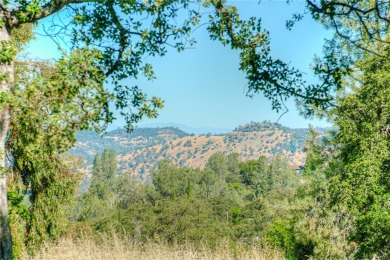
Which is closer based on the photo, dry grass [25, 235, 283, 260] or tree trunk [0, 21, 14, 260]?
tree trunk [0, 21, 14, 260]

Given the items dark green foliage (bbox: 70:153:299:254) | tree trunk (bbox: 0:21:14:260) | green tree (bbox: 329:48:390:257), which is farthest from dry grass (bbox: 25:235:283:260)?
green tree (bbox: 329:48:390:257)

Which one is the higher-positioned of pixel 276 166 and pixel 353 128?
pixel 353 128

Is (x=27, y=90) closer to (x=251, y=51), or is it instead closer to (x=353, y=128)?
(x=251, y=51)

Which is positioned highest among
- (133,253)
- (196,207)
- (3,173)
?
(3,173)

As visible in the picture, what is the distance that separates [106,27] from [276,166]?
332 feet

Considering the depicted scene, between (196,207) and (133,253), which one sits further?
(196,207)

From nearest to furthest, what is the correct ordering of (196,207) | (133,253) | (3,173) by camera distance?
(3,173)
(133,253)
(196,207)

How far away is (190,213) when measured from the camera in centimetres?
3766

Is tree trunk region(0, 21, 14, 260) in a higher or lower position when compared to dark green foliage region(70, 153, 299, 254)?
higher

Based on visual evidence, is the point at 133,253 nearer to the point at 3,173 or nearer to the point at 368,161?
the point at 3,173

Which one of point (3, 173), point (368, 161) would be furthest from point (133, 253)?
point (368, 161)

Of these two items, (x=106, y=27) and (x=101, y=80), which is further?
(x=106, y=27)

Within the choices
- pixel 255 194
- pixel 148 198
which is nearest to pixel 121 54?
pixel 148 198

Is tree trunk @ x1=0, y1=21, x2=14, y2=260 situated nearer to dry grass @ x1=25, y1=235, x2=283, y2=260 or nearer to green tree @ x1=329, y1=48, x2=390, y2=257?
dry grass @ x1=25, y1=235, x2=283, y2=260
